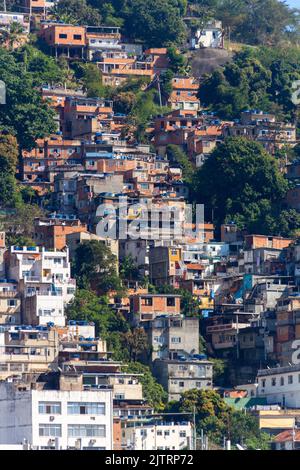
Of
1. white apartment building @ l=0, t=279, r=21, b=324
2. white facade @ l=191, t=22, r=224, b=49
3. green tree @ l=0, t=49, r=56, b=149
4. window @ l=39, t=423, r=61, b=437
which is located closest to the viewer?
window @ l=39, t=423, r=61, b=437

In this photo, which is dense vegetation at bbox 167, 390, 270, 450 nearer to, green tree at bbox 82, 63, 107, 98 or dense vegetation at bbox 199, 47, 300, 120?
green tree at bbox 82, 63, 107, 98

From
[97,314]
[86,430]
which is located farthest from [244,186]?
[86,430]

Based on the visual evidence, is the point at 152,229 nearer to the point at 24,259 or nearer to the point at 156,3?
the point at 24,259

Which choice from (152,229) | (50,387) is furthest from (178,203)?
(50,387)

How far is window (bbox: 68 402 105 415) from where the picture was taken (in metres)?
62.0

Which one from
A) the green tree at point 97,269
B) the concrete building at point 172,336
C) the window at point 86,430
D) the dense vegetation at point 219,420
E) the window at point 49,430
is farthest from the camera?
the green tree at point 97,269

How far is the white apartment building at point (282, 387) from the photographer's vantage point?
7794 cm

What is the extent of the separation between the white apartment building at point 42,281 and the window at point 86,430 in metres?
18.4

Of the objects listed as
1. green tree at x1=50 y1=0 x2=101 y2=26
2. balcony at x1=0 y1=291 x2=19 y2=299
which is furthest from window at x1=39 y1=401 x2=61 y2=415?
green tree at x1=50 y1=0 x2=101 y2=26

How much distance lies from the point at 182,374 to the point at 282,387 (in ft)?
11.8

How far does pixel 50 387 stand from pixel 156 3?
4726cm

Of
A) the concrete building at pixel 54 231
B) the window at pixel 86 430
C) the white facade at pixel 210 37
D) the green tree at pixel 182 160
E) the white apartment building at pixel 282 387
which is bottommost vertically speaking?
the white apartment building at pixel 282 387

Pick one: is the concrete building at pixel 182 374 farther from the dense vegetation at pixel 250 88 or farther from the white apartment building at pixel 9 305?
the dense vegetation at pixel 250 88

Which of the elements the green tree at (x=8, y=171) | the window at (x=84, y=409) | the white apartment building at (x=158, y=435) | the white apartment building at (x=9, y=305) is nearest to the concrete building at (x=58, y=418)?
the window at (x=84, y=409)
